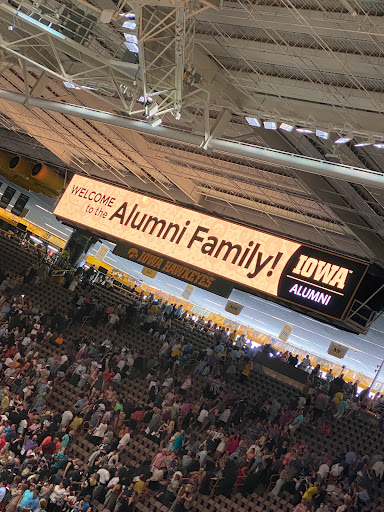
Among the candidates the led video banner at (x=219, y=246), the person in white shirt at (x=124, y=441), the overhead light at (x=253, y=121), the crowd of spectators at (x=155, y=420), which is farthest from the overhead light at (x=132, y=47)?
the person in white shirt at (x=124, y=441)

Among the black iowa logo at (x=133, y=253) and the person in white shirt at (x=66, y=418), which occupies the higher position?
the black iowa logo at (x=133, y=253)

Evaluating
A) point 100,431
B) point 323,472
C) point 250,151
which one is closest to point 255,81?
point 250,151

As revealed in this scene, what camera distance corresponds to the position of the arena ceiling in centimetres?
1132

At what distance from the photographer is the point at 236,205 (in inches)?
879

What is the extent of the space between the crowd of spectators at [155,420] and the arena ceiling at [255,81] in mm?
5923

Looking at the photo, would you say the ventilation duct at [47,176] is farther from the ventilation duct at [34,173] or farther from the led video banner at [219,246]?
the led video banner at [219,246]

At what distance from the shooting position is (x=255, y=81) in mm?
13656

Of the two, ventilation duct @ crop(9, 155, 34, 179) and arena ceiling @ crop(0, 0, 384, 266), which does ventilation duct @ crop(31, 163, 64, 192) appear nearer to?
ventilation duct @ crop(9, 155, 34, 179)

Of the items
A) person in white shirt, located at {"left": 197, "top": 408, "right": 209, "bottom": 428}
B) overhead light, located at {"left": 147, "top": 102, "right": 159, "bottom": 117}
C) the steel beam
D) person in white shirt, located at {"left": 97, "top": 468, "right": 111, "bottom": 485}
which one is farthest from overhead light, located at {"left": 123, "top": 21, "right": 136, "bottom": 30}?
person in white shirt, located at {"left": 197, "top": 408, "right": 209, "bottom": 428}

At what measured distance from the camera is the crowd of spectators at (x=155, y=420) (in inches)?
675

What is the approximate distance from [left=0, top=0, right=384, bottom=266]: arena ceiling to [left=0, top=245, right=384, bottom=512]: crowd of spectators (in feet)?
19.4

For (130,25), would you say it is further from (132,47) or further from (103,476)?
(103,476)

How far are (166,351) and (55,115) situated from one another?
30.9 feet

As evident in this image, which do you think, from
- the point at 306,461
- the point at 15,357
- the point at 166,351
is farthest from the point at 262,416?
the point at 15,357
